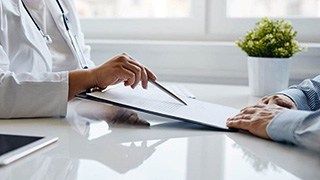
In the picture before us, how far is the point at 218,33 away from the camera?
1.73m

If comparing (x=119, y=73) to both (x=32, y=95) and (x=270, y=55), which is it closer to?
(x=32, y=95)

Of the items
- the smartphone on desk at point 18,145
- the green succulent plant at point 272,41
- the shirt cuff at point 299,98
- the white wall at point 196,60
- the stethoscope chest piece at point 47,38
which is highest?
the stethoscope chest piece at point 47,38

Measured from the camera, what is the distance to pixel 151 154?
29.3 inches

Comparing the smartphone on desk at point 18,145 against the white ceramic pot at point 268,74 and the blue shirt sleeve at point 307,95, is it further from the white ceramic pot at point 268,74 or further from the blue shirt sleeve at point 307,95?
the white ceramic pot at point 268,74

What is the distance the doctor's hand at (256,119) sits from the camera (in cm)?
84

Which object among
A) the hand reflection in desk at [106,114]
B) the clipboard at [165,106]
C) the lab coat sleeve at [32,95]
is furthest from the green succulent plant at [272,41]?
the lab coat sleeve at [32,95]

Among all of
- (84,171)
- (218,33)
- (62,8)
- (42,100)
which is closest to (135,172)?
(84,171)

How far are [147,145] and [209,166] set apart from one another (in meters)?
0.14

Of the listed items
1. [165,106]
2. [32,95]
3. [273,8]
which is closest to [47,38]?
[32,95]

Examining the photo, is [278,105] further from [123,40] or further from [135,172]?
[123,40]

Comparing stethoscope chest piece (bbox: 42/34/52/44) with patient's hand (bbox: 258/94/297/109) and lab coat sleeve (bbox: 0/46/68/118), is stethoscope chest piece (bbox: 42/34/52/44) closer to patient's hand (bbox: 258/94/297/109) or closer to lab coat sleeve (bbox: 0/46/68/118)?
lab coat sleeve (bbox: 0/46/68/118)

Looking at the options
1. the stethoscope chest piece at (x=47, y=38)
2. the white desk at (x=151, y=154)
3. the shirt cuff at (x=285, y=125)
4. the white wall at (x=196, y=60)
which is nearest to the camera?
the white desk at (x=151, y=154)

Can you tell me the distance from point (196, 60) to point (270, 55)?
0.36 meters

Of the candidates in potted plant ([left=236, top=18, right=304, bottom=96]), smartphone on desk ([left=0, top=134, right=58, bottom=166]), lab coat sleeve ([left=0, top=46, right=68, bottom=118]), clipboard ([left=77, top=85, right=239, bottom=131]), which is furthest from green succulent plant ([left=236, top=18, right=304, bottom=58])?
smartphone on desk ([left=0, top=134, right=58, bottom=166])
